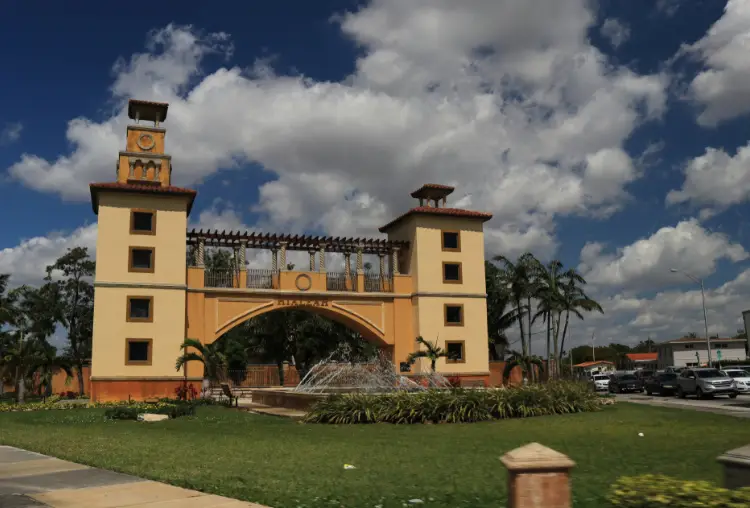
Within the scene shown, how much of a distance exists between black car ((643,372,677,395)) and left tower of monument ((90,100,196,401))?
26.9 meters

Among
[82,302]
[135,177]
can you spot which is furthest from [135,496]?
[82,302]

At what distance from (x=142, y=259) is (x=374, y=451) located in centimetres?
2573

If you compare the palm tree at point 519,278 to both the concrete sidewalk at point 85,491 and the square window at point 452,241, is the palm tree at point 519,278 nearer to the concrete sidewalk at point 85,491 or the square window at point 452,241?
the square window at point 452,241

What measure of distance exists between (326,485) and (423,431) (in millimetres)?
8756

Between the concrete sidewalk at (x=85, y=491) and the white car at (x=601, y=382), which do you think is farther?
the white car at (x=601, y=382)

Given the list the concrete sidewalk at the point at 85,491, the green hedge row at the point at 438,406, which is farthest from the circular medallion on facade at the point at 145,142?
the concrete sidewalk at the point at 85,491

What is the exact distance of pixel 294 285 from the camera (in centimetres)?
3850

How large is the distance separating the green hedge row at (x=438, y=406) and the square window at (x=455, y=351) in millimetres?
17697

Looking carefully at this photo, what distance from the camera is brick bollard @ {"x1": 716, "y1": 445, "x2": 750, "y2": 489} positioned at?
507 cm

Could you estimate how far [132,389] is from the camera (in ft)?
111

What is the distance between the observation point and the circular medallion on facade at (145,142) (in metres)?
38.2

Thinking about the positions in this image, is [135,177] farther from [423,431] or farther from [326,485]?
[326,485]

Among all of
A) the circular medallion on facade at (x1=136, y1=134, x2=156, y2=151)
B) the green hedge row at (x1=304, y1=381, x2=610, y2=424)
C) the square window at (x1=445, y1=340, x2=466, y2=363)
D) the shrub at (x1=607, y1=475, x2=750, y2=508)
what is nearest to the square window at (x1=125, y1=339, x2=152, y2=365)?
the circular medallion on facade at (x1=136, y1=134, x2=156, y2=151)

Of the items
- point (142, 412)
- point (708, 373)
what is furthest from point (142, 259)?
point (708, 373)
